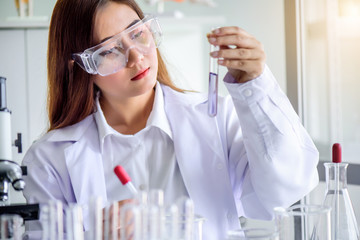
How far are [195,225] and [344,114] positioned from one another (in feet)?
4.67

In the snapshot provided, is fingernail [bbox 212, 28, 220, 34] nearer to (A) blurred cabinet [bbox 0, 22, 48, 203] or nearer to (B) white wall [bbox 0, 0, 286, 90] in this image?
(B) white wall [bbox 0, 0, 286, 90]

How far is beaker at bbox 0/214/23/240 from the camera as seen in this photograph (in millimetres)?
798

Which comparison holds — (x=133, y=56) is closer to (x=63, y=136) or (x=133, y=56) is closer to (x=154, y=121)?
(x=154, y=121)

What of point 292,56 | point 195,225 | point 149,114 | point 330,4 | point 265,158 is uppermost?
point 330,4

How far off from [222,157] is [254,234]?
590 millimetres

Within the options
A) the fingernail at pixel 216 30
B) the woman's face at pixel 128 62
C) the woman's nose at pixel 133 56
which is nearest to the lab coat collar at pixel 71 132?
the woman's face at pixel 128 62

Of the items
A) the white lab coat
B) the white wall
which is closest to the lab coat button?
the white lab coat

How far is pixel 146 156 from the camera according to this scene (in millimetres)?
1496

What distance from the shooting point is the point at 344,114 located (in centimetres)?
212

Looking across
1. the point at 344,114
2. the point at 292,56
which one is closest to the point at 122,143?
the point at 292,56

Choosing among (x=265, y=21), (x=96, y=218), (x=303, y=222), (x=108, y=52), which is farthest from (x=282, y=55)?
(x=96, y=218)

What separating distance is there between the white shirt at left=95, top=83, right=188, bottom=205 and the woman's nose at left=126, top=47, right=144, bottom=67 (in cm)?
22

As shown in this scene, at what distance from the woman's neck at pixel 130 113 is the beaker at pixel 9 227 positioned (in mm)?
749

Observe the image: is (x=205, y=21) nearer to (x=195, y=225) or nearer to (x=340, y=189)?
(x=340, y=189)
